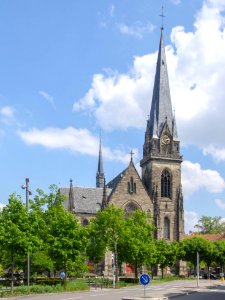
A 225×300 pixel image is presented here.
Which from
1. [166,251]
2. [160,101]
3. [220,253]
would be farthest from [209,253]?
[160,101]

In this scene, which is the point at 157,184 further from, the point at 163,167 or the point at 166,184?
the point at 163,167

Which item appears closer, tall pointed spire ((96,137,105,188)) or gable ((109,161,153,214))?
gable ((109,161,153,214))

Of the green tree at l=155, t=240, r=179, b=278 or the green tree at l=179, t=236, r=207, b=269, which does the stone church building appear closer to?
the green tree at l=179, t=236, r=207, b=269

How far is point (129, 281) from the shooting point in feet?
203

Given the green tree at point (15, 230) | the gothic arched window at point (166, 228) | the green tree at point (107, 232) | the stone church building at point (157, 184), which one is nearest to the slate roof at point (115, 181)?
the stone church building at point (157, 184)

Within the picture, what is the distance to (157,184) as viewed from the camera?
307 feet

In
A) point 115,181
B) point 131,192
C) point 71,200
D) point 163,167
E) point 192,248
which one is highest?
point 163,167

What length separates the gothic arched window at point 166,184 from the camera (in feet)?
309

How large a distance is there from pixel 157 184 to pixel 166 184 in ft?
6.91

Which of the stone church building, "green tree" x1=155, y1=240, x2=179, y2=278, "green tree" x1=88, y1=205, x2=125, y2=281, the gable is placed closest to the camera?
"green tree" x1=88, y1=205, x2=125, y2=281

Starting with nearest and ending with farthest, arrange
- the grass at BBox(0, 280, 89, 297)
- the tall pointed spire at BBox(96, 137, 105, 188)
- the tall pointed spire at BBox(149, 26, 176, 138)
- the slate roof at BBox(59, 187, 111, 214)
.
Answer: the grass at BBox(0, 280, 89, 297) → the tall pointed spire at BBox(149, 26, 176, 138) → the slate roof at BBox(59, 187, 111, 214) → the tall pointed spire at BBox(96, 137, 105, 188)

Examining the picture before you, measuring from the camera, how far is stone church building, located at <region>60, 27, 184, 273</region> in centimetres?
9144

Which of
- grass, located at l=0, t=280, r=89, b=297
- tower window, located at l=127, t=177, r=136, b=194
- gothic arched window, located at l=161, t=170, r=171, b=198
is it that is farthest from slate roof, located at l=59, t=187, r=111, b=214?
grass, located at l=0, t=280, r=89, b=297

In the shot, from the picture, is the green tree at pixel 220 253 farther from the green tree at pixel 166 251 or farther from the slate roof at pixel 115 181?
the slate roof at pixel 115 181
